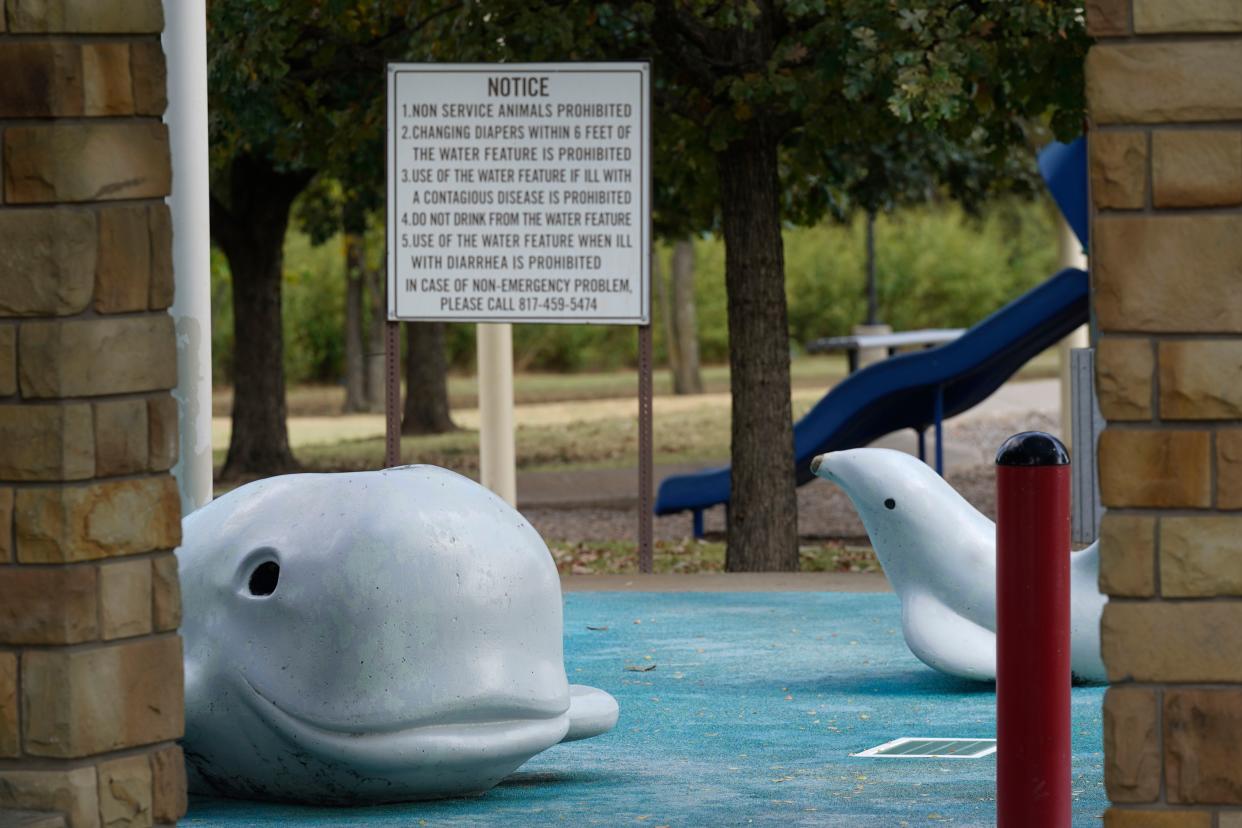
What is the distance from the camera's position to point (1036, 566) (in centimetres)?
482

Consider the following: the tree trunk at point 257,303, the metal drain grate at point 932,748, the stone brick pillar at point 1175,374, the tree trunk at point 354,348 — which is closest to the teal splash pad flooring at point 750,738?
the metal drain grate at point 932,748

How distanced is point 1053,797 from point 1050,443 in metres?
0.80

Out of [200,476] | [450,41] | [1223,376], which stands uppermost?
[450,41]

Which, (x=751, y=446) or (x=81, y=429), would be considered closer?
(x=81, y=429)

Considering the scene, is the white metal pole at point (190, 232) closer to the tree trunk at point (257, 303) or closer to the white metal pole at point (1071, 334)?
the tree trunk at point (257, 303)

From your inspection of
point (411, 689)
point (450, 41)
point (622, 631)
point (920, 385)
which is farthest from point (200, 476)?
point (920, 385)

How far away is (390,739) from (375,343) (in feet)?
122

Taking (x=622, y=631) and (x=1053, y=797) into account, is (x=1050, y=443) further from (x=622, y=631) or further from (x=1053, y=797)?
(x=622, y=631)

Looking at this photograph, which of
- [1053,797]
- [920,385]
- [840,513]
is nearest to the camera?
[1053,797]

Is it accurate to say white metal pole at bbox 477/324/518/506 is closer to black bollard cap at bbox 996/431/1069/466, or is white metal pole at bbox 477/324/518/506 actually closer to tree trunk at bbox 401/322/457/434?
black bollard cap at bbox 996/431/1069/466

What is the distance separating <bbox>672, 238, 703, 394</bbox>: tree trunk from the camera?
1427 inches

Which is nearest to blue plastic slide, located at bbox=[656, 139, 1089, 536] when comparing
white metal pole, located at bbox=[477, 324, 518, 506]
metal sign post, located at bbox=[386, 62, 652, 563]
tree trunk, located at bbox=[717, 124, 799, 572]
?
white metal pole, located at bbox=[477, 324, 518, 506]

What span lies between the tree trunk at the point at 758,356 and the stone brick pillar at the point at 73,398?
819 cm

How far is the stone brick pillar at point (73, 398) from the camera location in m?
4.19
